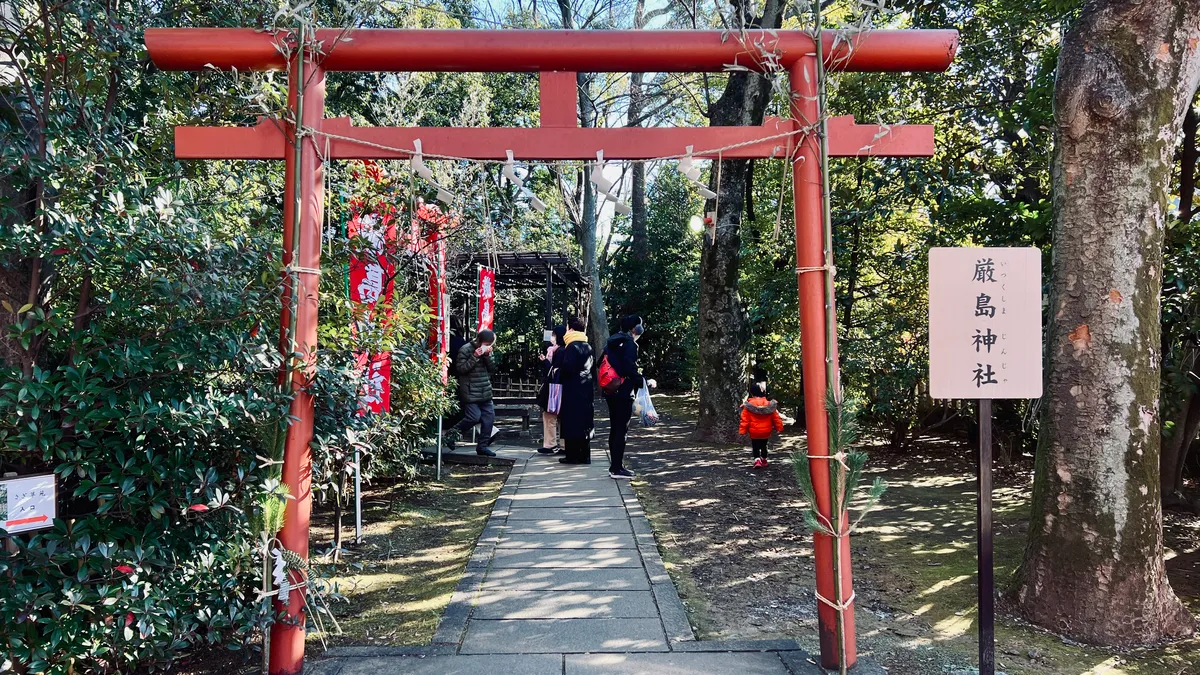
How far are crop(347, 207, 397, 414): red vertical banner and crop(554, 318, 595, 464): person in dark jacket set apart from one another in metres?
2.87

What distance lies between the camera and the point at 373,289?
5.25m

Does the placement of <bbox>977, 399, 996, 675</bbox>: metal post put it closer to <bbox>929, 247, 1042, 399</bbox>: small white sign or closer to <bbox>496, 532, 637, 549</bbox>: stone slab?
<bbox>929, 247, 1042, 399</bbox>: small white sign

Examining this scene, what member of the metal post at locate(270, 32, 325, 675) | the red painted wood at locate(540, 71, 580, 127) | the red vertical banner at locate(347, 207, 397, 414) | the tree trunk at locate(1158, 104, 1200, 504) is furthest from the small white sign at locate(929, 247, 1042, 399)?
the tree trunk at locate(1158, 104, 1200, 504)

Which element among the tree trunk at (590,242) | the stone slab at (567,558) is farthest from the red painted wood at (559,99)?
the tree trunk at (590,242)

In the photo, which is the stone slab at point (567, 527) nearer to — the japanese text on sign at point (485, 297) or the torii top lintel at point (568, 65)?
the torii top lintel at point (568, 65)

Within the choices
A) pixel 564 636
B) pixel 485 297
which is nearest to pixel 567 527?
pixel 564 636

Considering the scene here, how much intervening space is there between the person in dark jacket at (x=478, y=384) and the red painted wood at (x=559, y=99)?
5314 millimetres

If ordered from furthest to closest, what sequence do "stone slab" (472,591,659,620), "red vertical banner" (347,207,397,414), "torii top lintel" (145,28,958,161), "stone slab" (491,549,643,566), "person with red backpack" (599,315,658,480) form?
"person with red backpack" (599,315,658,480) → "stone slab" (491,549,643,566) → "red vertical banner" (347,207,397,414) → "stone slab" (472,591,659,620) → "torii top lintel" (145,28,958,161)

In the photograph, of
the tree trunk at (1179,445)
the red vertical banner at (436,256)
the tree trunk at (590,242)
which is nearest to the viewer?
the tree trunk at (1179,445)

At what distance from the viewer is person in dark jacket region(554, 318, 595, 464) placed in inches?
325

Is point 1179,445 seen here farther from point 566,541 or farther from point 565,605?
→ point 565,605

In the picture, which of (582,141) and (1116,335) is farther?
(1116,335)

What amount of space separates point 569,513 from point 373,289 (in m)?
2.59

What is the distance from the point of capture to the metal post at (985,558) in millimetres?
3037
